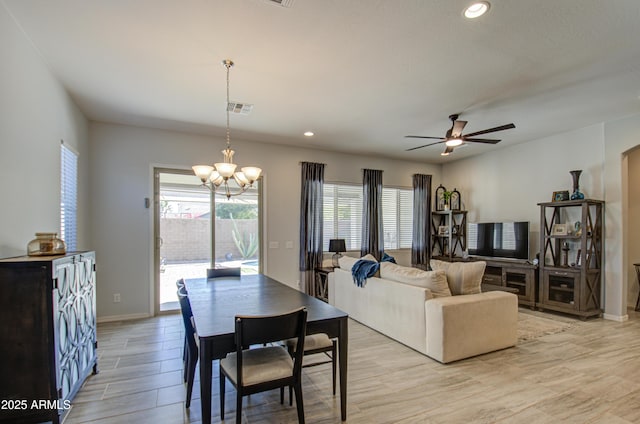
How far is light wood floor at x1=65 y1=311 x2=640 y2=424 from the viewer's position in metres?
2.43

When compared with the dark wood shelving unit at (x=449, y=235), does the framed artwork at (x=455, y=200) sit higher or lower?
higher

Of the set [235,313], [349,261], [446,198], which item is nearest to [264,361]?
[235,313]

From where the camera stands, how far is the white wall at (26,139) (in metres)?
2.35

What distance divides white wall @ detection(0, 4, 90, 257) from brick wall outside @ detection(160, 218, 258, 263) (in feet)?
6.11

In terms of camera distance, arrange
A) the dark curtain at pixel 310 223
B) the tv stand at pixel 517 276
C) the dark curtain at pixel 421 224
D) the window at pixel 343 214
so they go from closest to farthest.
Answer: the tv stand at pixel 517 276
the dark curtain at pixel 310 223
the window at pixel 343 214
the dark curtain at pixel 421 224

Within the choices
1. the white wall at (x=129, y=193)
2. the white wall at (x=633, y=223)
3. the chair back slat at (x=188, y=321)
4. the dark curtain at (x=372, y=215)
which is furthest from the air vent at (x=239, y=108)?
the white wall at (x=633, y=223)

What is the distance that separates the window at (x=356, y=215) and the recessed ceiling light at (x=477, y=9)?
4.37m

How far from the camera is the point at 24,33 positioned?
2.55 meters

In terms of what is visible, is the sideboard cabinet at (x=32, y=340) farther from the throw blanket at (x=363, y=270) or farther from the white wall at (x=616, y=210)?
the white wall at (x=616, y=210)

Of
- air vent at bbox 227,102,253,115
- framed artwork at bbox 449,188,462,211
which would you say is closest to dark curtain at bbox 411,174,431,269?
framed artwork at bbox 449,188,462,211

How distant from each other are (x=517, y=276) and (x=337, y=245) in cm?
318

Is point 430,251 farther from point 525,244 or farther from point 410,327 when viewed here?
point 410,327

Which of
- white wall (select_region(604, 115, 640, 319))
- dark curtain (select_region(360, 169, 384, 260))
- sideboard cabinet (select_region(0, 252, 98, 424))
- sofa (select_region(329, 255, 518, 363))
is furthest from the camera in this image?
dark curtain (select_region(360, 169, 384, 260))

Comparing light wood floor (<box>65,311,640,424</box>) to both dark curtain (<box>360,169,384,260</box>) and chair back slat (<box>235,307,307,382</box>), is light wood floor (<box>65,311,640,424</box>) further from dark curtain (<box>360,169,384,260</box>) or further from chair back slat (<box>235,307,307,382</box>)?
dark curtain (<box>360,169,384,260</box>)
